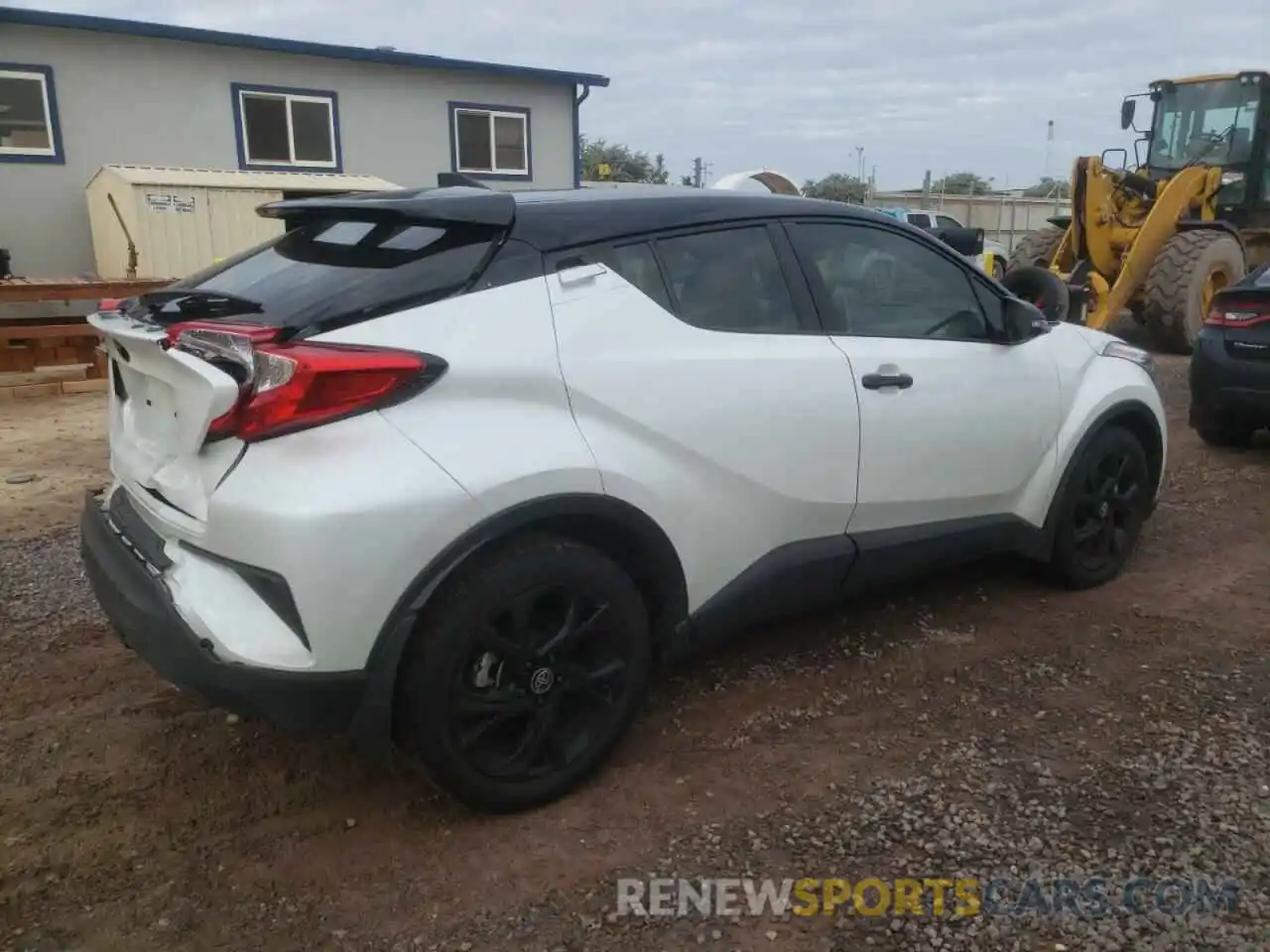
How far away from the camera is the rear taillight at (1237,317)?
6.13 metres

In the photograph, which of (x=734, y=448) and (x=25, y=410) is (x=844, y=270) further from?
(x=25, y=410)

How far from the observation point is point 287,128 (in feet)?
44.0

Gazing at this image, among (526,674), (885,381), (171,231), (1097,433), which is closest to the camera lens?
(526,674)

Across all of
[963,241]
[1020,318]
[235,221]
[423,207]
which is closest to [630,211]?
[423,207]

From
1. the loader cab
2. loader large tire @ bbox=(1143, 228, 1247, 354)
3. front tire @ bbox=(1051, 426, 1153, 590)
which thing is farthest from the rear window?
the loader cab

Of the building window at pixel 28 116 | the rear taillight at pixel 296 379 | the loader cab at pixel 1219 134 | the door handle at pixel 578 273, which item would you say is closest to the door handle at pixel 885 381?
the door handle at pixel 578 273

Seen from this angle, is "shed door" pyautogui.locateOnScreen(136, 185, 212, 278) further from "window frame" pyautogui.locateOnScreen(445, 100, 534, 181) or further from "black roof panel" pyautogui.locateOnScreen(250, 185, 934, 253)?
"black roof panel" pyautogui.locateOnScreen(250, 185, 934, 253)

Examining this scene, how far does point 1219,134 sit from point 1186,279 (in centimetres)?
278

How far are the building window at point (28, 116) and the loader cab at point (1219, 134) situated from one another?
12.5 m

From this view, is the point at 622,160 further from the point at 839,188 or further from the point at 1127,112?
the point at 1127,112

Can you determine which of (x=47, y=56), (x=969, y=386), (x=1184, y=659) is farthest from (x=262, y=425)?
(x=47, y=56)

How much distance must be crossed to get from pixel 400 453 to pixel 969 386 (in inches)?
86.5

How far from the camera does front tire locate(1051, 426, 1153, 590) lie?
4.19 metres

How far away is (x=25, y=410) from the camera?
849 centimetres
